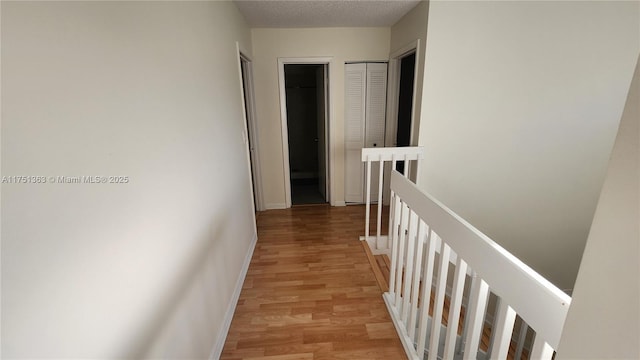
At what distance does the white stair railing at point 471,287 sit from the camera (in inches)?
25.7

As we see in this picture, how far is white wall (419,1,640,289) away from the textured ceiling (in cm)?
52

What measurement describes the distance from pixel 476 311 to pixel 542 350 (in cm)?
24

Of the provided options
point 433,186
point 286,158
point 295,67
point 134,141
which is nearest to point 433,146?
point 433,186

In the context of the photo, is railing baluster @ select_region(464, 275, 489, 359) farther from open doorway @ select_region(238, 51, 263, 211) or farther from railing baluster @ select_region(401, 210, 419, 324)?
open doorway @ select_region(238, 51, 263, 211)

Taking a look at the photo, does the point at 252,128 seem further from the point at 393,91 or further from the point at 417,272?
the point at 417,272

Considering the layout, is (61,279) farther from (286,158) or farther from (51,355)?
(286,158)

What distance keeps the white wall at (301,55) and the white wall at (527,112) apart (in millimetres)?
1091

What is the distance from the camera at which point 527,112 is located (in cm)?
259

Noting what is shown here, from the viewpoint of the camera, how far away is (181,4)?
4.25ft

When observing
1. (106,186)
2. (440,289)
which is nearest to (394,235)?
(440,289)

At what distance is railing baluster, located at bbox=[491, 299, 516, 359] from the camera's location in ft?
2.55

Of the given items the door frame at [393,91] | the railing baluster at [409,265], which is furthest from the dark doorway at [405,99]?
the railing baluster at [409,265]

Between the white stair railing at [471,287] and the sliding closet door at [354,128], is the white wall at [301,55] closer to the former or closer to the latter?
the sliding closet door at [354,128]

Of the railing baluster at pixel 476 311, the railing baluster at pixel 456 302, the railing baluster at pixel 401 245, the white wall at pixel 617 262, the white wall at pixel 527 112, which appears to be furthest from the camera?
the white wall at pixel 527 112
